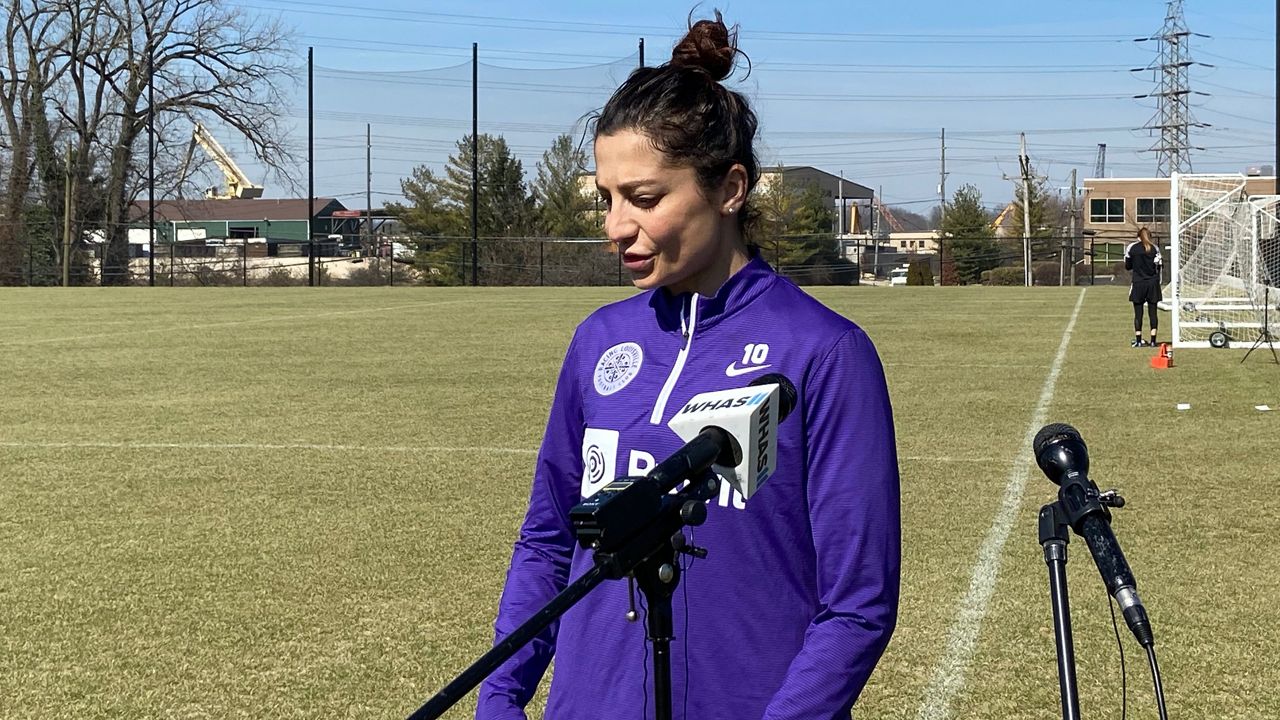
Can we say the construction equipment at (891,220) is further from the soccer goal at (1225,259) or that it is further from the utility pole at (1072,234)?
the soccer goal at (1225,259)

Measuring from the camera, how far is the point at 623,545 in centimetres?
155

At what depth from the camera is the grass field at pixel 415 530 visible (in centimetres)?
526

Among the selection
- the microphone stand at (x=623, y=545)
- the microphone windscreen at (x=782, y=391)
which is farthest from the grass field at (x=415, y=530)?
the microphone stand at (x=623, y=545)

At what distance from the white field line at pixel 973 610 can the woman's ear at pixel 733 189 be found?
1.81 m

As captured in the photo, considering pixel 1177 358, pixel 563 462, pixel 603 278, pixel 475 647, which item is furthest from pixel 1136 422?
pixel 603 278

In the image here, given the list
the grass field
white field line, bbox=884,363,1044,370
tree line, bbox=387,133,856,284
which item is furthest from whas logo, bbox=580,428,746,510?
tree line, bbox=387,133,856,284

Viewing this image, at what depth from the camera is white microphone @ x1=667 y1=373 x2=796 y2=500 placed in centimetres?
170

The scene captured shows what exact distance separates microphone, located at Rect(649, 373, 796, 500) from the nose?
19.8 inches

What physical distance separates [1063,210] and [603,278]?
76.1m

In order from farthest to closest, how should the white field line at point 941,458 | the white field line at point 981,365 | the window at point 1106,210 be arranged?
the window at point 1106,210 < the white field line at point 981,365 < the white field line at point 941,458

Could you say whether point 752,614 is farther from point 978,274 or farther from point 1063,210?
point 1063,210

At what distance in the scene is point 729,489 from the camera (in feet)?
7.00

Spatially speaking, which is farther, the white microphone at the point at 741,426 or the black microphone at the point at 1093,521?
the black microphone at the point at 1093,521

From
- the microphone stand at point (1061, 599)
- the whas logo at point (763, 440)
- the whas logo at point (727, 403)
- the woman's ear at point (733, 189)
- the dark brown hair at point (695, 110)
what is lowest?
the microphone stand at point (1061, 599)
